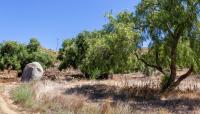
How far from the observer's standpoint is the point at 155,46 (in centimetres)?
2728

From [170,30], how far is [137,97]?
5.09 meters

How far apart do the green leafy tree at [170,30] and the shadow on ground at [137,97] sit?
212 cm

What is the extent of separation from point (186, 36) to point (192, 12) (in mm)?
1763

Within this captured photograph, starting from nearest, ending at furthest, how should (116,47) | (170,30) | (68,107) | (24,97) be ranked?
1. (68,107)
2. (24,97)
3. (116,47)
4. (170,30)

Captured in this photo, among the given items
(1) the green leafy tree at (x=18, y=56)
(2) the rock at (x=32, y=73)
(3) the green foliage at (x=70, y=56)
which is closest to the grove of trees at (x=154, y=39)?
(2) the rock at (x=32, y=73)

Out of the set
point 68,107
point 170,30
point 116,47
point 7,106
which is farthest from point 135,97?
point 7,106

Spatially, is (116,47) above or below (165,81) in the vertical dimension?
above

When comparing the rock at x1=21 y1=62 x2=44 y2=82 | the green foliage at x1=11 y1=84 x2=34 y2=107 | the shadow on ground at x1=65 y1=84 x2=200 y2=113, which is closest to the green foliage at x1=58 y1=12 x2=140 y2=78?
the shadow on ground at x1=65 y1=84 x2=200 y2=113

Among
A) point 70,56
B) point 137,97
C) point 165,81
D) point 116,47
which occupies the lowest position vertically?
point 137,97

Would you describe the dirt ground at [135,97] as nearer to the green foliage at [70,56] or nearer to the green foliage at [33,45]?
the green foliage at [70,56]

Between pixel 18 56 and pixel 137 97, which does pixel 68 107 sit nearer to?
pixel 137 97

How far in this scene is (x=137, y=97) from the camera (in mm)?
25500

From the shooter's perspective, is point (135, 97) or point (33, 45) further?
point (33, 45)

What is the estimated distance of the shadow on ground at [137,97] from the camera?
2183 centimetres
